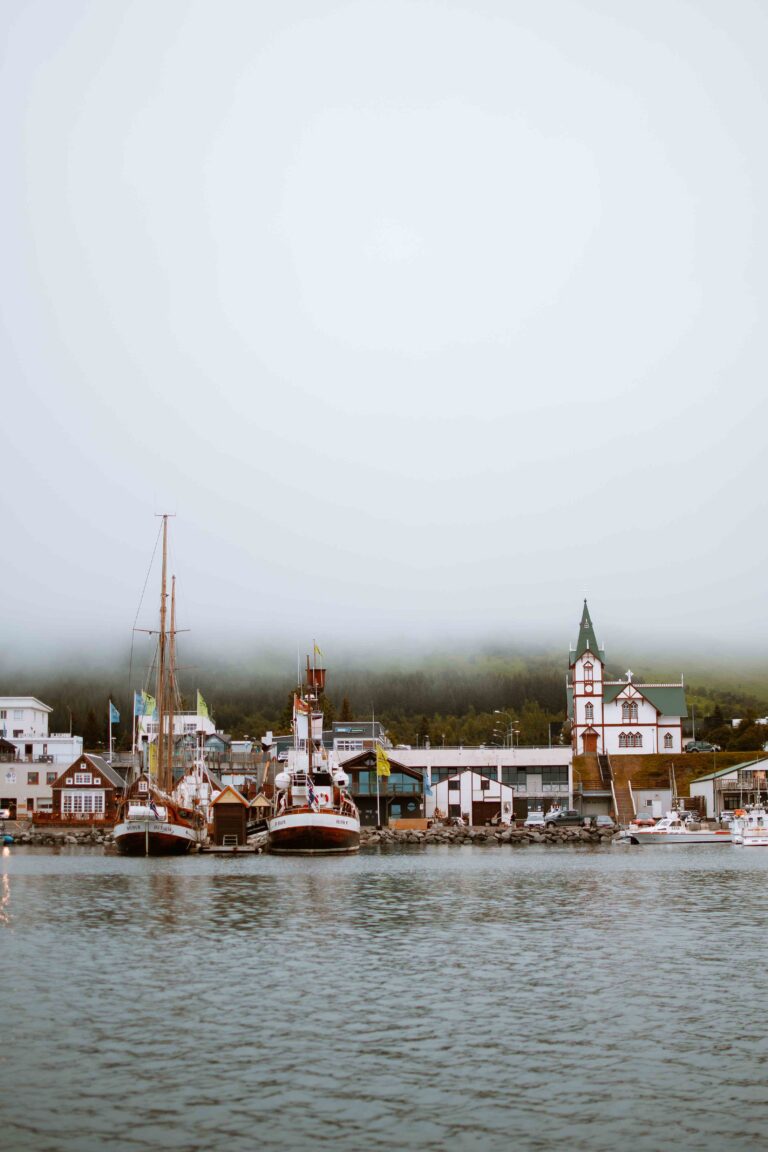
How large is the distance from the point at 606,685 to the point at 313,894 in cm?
9826

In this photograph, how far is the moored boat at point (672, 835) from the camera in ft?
340

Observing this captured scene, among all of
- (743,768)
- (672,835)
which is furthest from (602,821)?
(672,835)

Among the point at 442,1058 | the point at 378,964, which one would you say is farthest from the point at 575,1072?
the point at 378,964

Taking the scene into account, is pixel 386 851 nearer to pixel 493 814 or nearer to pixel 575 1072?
pixel 493 814

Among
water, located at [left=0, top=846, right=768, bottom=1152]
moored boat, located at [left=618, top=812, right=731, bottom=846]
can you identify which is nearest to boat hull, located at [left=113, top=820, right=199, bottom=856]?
water, located at [left=0, top=846, right=768, bottom=1152]

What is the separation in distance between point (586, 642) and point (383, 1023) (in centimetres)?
13007

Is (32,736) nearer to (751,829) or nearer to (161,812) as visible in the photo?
(161,812)

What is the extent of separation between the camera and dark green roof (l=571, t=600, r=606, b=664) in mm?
150375

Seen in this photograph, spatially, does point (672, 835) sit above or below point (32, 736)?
below

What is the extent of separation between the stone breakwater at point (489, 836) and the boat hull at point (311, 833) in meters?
15.0

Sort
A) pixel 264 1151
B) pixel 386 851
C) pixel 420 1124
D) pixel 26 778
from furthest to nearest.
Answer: pixel 26 778 → pixel 386 851 → pixel 420 1124 → pixel 264 1151

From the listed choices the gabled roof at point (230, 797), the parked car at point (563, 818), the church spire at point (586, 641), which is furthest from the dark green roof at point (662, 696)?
the gabled roof at point (230, 797)

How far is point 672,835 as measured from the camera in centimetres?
10388

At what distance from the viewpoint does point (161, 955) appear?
1388 inches
